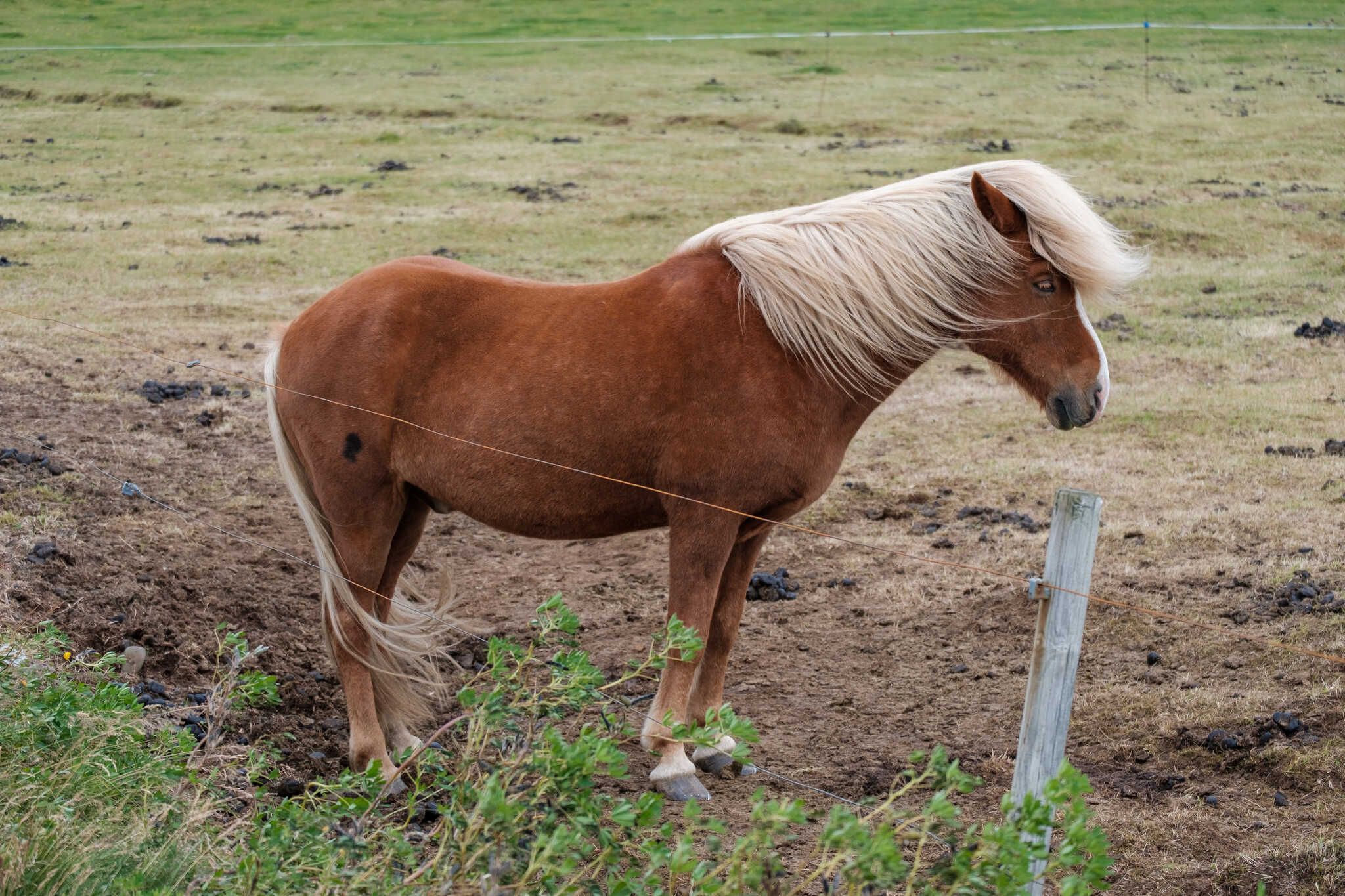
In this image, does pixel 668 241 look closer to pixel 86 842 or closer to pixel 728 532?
pixel 728 532

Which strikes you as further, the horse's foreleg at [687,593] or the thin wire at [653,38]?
the thin wire at [653,38]

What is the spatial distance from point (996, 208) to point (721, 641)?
185cm

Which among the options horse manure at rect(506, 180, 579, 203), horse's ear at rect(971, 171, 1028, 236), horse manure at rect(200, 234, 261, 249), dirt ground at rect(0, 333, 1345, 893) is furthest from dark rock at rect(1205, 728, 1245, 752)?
horse manure at rect(506, 180, 579, 203)

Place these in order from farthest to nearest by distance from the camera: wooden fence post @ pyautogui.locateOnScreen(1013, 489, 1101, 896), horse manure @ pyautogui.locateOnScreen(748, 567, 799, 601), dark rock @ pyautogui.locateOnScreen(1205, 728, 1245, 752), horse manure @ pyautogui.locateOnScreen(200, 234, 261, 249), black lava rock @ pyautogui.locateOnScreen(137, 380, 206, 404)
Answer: horse manure @ pyautogui.locateOnScreen(200, 234, 261, 249)
black lava rock @ pyautogui.locateOnScreen(137, 380, 206, 404)
horse manure @ pyautogui.locateOnScreen(748, 567, 799, 601)
dark rock @ pyautogui.locateOnScreen(1205, 728, 1245, 752)
wooden fence post @ pyautogui.locateOnScreen(1013, 489, 1101, 896)

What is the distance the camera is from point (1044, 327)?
12.9 ft

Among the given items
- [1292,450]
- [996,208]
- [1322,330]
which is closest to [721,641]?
[996,208]

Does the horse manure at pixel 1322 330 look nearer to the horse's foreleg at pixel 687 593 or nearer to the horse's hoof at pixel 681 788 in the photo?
the horse's foreleg at pixel 687 593

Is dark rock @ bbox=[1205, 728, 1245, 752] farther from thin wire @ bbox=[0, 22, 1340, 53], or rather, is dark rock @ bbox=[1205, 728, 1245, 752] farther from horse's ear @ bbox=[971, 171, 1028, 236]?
thin wire @ bbox=[0, 22, 1340, 53]

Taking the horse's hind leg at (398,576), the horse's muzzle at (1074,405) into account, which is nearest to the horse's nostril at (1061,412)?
the horse's muzzle at (1074,405)

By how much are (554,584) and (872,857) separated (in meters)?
3.92

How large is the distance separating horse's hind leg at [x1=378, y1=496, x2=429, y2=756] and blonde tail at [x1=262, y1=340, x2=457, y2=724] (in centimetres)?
1

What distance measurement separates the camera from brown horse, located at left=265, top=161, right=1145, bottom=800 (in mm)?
3945

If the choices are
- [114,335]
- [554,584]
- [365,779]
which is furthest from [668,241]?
[365,779]

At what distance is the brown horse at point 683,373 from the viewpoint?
3945mm
